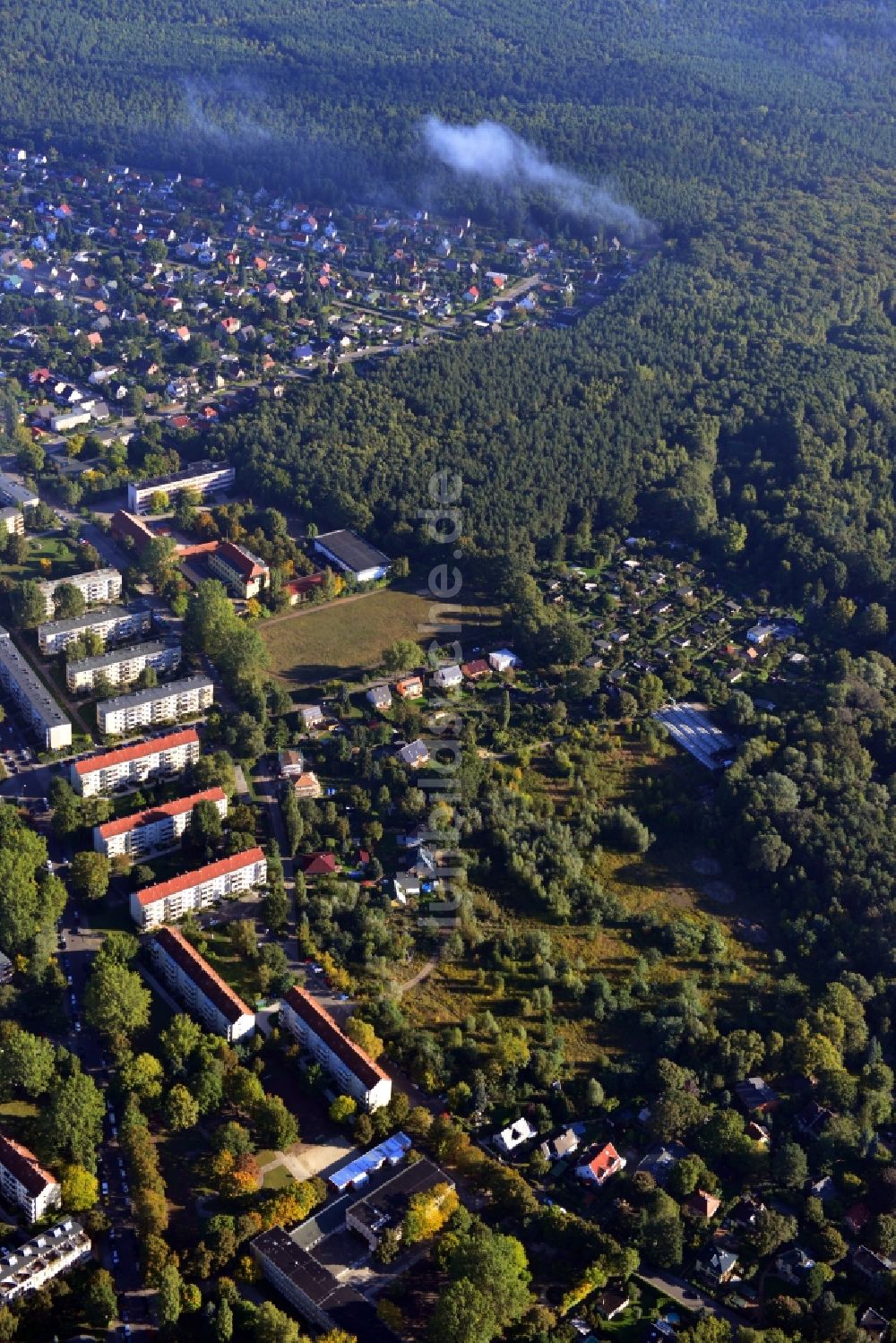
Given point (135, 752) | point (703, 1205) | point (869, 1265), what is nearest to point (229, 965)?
point (135, 752)

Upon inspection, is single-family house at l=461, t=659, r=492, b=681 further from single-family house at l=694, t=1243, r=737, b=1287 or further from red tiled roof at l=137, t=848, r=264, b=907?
single-family house at l=694, t=1243, r=737, b=1287

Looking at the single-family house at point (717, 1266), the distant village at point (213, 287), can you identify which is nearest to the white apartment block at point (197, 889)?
the single-family house at point (717, 1266)

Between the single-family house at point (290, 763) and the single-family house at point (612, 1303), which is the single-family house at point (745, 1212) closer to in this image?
the single-family house at point (612, 1303)

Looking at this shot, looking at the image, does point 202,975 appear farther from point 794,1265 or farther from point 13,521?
point 13,521

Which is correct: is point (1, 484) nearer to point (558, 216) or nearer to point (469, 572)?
point (469, 572)

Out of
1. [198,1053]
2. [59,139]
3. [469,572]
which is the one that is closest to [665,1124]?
[198,1053]
